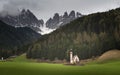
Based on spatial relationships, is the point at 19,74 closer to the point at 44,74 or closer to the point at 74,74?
the point at 44,74

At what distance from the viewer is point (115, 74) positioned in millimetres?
36312

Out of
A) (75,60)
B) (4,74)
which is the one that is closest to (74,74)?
(4,74)

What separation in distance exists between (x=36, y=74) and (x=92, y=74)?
8154 mm

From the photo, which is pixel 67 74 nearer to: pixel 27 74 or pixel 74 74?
pixel 74 74

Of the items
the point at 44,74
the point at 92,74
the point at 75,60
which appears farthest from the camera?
the point at 75,60

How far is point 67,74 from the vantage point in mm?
34094

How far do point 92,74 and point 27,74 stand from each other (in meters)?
9.40

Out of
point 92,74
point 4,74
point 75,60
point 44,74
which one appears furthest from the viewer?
point 75,60

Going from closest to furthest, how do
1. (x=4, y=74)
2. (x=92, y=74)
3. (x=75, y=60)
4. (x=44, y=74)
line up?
1. (x=4, y=74)
2. (x=44, y=74)
3. (x=92, y=74)
4. (x=75, y=60)

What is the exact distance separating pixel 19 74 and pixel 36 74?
2.26m

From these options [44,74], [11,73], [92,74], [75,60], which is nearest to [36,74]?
[44,74]

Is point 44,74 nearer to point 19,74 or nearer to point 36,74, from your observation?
point 36,74

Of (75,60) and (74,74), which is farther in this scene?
(75,60)

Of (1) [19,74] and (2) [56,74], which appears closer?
(1) [19,74]
